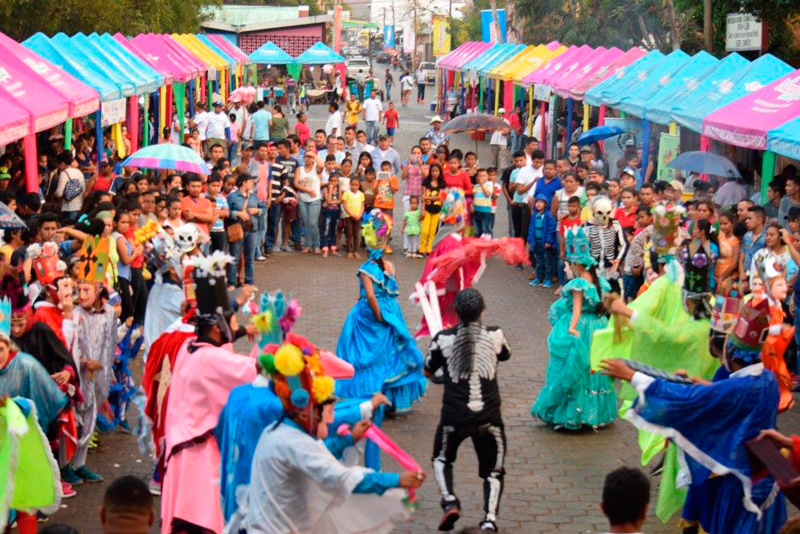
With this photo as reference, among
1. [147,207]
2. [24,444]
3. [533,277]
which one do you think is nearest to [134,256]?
[147,207]

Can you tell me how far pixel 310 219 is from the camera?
61.5ft

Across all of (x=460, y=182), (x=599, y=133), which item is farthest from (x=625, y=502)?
(x=599, y=133)

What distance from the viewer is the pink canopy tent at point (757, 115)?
14.3m

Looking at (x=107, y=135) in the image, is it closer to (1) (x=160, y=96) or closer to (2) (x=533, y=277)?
(1) (x=160, y=96)

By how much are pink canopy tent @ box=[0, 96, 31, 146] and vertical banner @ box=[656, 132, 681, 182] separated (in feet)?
30.8

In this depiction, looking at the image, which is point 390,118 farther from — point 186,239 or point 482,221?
point 186,239

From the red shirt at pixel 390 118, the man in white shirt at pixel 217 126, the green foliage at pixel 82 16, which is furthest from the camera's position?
the red shirt at pixel 390 118

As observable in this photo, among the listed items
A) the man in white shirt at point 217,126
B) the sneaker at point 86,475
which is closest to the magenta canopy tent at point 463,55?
the man in white shirt at point 217,126

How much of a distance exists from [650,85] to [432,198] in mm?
4565

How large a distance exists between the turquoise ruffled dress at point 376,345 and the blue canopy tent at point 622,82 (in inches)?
470

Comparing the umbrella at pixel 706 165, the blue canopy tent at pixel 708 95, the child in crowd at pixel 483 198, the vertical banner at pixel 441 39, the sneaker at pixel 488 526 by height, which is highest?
the vertical banner at pixel 441 39

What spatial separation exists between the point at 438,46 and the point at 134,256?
188 ft

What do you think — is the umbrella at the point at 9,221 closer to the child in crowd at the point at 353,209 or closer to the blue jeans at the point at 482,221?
the child in crowd at the point at 353,209

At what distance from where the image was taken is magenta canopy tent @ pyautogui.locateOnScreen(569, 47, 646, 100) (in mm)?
23656
